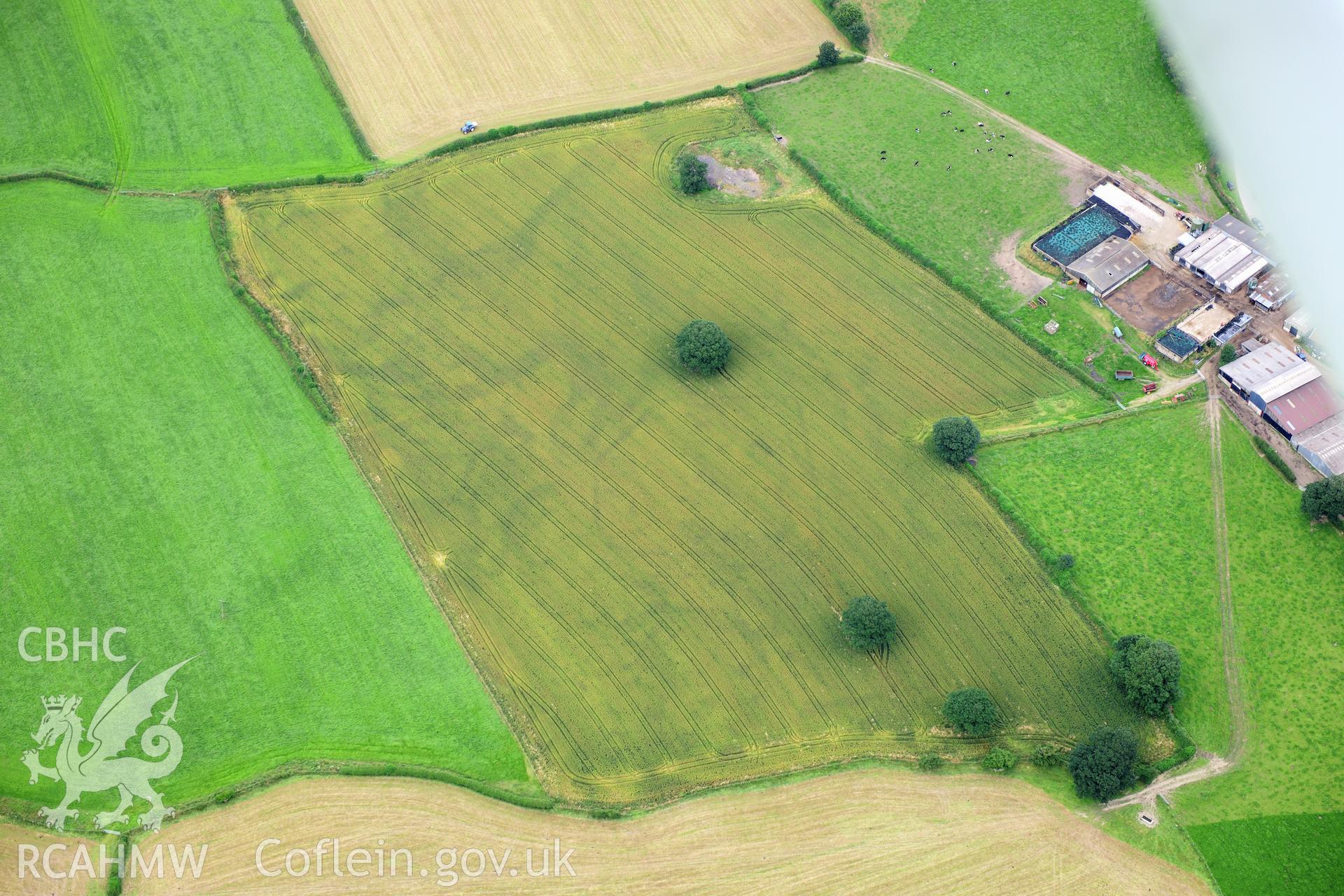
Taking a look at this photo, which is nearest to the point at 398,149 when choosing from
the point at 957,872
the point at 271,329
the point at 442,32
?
the point at 442,32

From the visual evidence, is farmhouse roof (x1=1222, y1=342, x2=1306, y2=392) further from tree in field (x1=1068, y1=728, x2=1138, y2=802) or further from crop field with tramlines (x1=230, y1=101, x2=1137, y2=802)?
tree in field (x1=1068, y1=728, x2=1138, y2=802)

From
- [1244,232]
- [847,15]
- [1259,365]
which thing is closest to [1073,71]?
[847,15]

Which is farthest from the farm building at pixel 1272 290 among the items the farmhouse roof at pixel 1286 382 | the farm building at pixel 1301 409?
the farm building at pixel 1301 409

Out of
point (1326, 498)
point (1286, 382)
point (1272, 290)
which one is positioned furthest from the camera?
point (1272, 290)

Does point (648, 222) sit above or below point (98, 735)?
above

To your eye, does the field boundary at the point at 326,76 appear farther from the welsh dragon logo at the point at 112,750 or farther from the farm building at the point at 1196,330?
the farm building at the point at 1196,330

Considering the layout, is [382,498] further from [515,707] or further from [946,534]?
[946,534]

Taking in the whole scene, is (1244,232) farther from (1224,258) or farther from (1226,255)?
(1224,258)
